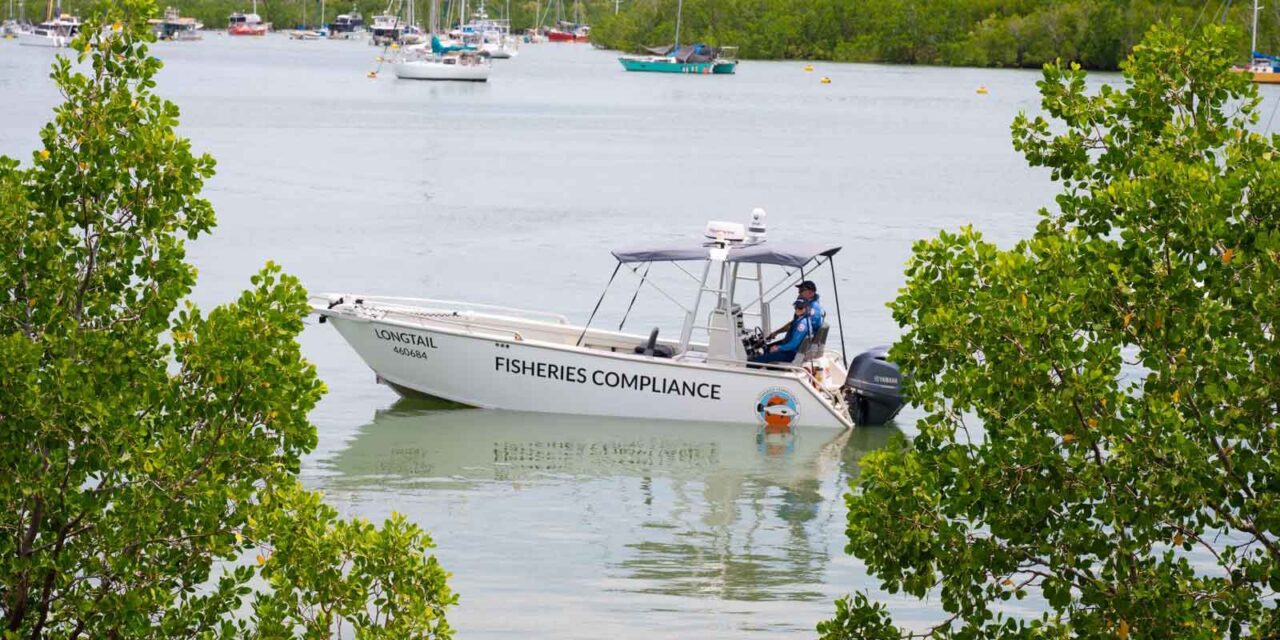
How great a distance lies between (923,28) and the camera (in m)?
145

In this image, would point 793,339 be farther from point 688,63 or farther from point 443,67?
point 688,63

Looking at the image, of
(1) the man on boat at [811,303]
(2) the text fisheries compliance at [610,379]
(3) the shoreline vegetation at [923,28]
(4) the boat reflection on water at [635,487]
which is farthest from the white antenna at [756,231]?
(3) the shoreline vegetation at [923,28]

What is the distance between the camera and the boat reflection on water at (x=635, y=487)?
16.8 meters

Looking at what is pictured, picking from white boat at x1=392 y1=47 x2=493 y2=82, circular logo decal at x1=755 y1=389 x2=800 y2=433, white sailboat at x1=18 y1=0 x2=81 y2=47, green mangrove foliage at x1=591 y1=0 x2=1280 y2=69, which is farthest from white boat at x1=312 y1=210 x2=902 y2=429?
white sailboat at x1=18 y1=0 x2=81 y2=47

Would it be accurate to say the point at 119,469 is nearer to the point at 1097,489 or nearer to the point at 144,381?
the point at 144,381

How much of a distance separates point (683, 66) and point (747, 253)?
365ft

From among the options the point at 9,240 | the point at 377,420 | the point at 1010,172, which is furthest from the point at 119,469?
the point at 1010,172

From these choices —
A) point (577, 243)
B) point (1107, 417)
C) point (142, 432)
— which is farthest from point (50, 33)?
point (1107, 417)

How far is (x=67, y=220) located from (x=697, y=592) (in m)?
8.56

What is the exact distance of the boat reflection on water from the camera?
1678 cm

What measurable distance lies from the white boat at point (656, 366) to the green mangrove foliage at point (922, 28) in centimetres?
10394

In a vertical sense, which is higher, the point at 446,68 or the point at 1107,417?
the point at 1107,417

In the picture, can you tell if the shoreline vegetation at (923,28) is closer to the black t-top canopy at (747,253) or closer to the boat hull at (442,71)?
the boat hull at (442,71)

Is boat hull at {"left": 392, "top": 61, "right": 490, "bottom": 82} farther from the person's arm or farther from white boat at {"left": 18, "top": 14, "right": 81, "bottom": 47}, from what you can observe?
the person's arm
